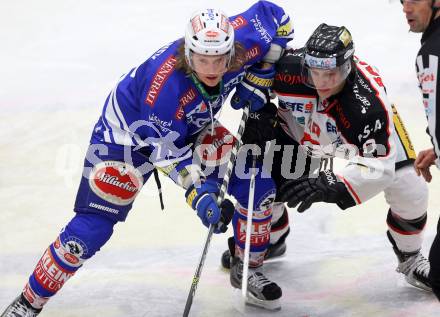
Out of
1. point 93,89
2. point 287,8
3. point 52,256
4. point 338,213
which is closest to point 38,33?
point 93,89

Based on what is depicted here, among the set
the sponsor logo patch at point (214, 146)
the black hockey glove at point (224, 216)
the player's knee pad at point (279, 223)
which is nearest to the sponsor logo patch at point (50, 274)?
the black hockey glove at point (224, 216)

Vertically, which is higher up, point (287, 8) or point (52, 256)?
point (52, 256)

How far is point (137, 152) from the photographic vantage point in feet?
12.0

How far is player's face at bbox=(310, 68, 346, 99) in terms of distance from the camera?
3400mm

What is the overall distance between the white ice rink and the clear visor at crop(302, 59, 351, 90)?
3.42 feet

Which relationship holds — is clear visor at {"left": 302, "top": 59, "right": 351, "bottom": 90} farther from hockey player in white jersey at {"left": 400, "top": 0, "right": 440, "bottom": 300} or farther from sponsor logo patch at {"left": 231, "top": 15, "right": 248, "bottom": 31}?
hockey player in white jersey at {"left": 400, "top": 0, "right": 440, "bottom": 300}

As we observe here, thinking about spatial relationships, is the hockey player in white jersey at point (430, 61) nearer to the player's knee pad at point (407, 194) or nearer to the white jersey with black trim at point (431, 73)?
the white jersey with black trim at point (431, 73)

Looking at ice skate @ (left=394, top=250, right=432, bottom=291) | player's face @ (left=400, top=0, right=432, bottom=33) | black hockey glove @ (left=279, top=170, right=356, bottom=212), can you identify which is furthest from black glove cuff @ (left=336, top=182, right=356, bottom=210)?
player's face @ (left=400, top=0, right=432, bottom=33)

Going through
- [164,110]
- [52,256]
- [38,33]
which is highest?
[164,110]

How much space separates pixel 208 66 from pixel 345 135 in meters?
0.65

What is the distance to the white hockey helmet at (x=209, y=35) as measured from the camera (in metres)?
3.35

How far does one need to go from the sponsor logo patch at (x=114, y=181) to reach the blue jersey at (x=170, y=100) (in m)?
0.11

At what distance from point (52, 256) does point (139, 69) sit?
87 cm

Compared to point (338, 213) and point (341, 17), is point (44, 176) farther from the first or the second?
point (341, 17)
